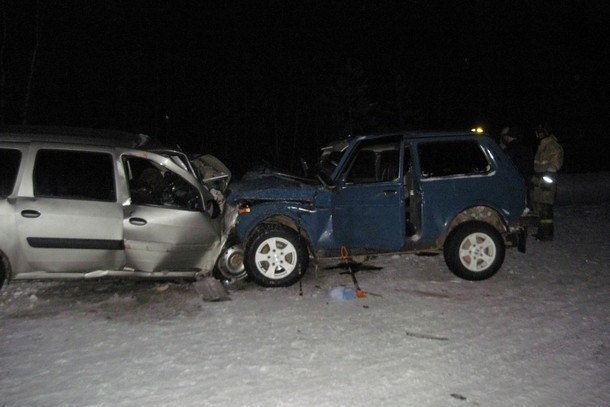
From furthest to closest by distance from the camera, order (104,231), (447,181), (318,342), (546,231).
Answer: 1. (546,231)
2. (447,181)
3. (104,231)
4. (318,342)

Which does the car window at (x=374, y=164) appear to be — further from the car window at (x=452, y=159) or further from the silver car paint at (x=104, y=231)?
the silver car paint at (x=104, y=231)

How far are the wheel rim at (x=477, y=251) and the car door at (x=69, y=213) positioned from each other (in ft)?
13.3

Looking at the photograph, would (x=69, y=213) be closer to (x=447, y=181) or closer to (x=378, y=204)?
(x=378, y=204)

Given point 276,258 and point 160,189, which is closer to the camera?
point 276,258

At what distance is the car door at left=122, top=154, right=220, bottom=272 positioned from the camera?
6.08m

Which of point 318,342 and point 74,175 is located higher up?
point 74,175

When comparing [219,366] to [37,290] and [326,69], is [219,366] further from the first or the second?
[326,69]

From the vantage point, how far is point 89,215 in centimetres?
593

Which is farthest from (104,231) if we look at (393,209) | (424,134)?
(424,134)

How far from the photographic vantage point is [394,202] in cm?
672

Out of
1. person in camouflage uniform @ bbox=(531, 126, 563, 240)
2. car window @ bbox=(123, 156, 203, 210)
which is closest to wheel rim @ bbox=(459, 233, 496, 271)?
person in camouflage uniform @ bbox=(531, 126, 563, 240)

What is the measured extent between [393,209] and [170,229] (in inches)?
103

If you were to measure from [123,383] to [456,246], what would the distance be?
14.1 ft

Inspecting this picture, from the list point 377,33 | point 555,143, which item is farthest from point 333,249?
point 377,33
